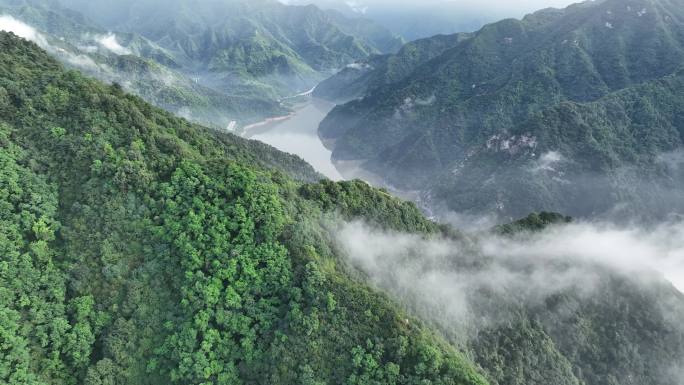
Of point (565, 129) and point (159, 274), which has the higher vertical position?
point (565, 129)

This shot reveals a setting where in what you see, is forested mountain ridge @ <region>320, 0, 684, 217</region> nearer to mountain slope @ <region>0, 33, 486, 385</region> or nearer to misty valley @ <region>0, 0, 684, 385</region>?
misty valley @ <region>0, 0, 684, 385</region>

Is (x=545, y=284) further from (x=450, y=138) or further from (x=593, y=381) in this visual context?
(x=450, y=138)

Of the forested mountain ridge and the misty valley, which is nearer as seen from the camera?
the misty valley

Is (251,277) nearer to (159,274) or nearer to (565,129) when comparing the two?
(159,274)

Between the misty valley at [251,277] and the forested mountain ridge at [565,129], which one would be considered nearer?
the misty valley at [251,277]

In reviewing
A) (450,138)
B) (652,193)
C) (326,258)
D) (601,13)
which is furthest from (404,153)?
(326,258)

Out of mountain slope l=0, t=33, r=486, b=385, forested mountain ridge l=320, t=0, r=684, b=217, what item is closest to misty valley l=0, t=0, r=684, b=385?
mountain slope l=0, t=33, r=486, b=385

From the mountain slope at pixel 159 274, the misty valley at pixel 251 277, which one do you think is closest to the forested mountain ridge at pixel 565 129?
the misty valley at pixel 251 277

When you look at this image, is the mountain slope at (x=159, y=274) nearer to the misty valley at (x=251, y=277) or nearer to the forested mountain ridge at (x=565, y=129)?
Result: the misty valley at (x=251, y=277)

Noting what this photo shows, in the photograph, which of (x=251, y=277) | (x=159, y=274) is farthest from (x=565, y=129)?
(x=159, y=274)
